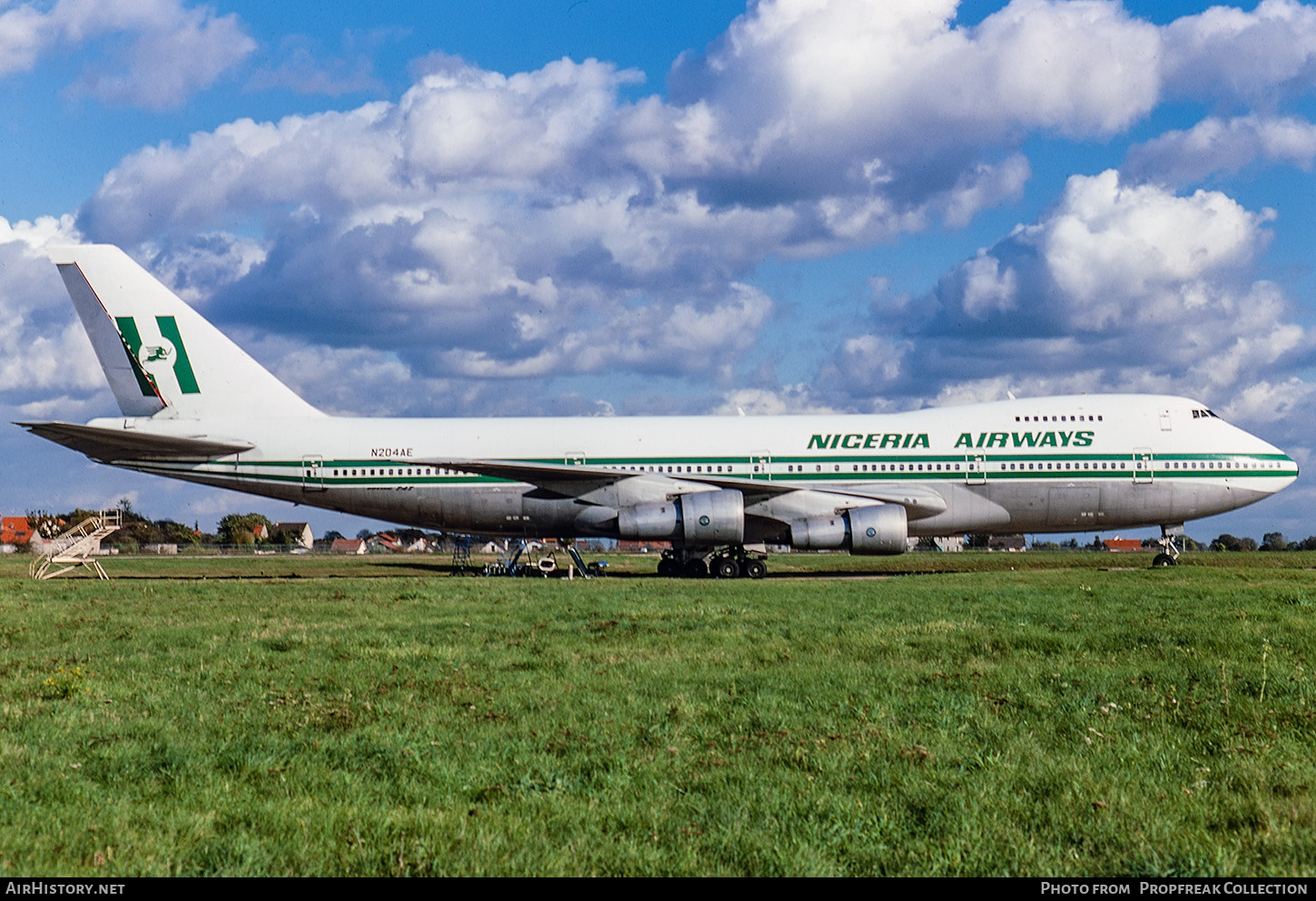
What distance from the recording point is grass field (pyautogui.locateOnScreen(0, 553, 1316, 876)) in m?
4.39

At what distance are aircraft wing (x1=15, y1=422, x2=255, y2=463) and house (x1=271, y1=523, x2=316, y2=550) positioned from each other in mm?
80243

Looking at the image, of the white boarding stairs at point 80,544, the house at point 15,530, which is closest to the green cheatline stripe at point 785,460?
the white boarding stairs at point 80,544

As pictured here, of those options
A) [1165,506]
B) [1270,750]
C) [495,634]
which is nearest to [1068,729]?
[1270,750]

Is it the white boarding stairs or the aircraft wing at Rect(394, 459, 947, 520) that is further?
the white boarding stairs

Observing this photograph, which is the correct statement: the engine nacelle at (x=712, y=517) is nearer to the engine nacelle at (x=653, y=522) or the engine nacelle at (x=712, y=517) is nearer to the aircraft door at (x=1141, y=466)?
the engine nacelle at (x=653, y=522)

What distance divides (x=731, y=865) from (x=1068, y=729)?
3.48 metres

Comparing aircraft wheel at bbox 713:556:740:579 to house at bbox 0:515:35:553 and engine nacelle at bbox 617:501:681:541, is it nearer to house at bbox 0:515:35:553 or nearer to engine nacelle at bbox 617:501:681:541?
engine nacelle at bbox 617:501:681:541

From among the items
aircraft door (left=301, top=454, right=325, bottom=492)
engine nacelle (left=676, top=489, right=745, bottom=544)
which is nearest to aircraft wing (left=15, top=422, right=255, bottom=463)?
aircraft door (left=301, top=454, right=325, bottom=492)

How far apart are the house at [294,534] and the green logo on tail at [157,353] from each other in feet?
261

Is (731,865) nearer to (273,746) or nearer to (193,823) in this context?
(193,823)

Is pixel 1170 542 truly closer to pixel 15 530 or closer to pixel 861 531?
pixel 861 531

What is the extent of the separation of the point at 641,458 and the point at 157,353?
47.7 ft

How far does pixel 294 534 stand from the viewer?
11338 cm

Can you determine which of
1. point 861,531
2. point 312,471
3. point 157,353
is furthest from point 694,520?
point 157,353
